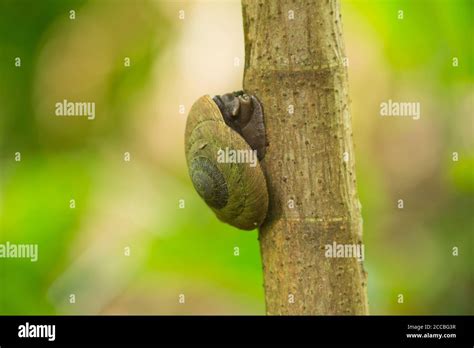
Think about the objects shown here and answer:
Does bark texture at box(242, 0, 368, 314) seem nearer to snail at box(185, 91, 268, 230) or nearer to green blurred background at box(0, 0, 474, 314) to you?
snail at box(185, 91, 268, 230)

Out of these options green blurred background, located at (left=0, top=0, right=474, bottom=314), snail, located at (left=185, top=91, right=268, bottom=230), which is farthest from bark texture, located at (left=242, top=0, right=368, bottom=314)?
green blurred background, located at (left=0, top=0, right=474, bottom=314)

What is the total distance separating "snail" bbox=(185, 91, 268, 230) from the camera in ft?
5.64

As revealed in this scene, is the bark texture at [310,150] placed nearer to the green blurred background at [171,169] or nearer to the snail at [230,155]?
the snail at [230,155]

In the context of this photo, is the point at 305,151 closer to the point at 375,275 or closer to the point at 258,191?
the point at 258,191

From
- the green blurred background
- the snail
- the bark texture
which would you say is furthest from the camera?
the green blurred background

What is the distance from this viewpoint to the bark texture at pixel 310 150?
63.6 inches

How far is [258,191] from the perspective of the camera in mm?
1700

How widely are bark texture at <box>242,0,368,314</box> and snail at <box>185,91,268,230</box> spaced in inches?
2.3

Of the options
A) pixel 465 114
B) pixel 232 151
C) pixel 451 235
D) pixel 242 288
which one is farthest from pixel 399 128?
pixel 232 151

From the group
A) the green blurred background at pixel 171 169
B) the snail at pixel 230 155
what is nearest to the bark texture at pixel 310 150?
the snail at pixel 230 155

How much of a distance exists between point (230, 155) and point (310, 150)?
26cm

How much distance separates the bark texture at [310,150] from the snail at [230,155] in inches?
2.3

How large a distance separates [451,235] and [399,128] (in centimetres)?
57
